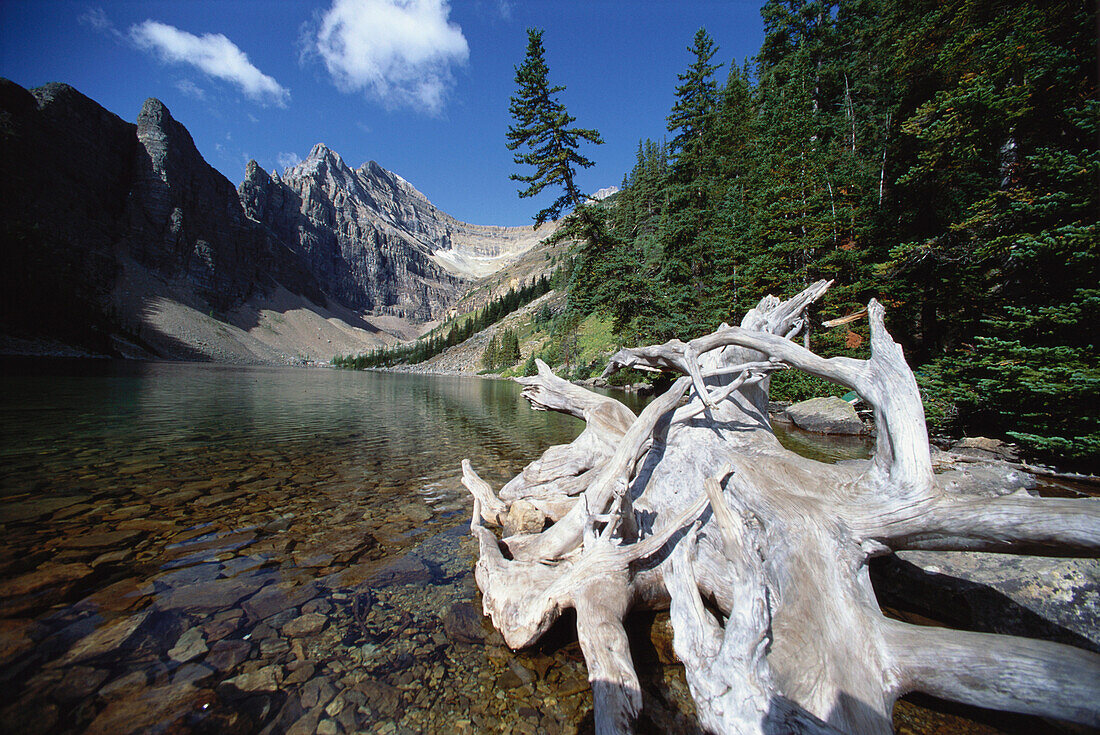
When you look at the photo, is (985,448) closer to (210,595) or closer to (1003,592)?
(1003,592)

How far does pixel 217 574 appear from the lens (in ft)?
14.9

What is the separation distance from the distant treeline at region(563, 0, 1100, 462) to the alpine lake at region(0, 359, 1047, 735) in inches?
418

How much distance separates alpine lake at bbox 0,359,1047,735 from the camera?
9.21ft

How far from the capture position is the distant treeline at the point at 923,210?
8.34 m

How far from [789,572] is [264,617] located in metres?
4.94

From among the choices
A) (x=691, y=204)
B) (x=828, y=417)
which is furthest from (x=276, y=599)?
(x=691, y=204)

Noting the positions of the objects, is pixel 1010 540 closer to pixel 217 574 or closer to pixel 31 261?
pixel 217 574

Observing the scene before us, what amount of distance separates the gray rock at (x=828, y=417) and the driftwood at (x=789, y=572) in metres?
12.1

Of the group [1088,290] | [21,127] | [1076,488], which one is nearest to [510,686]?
[1076,488]

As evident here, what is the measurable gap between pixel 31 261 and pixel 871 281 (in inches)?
4208

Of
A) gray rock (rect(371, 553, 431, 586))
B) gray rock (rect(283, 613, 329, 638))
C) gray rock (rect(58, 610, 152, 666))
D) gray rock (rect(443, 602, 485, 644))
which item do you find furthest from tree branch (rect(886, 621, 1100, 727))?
gray rock (rect(58, 610, 152, 666))

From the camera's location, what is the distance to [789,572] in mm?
2910

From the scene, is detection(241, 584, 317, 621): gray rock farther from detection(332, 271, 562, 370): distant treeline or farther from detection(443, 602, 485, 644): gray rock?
detection(332, 271, 562, 370): distant treeline

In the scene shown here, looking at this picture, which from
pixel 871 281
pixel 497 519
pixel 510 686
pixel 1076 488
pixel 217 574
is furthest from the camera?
pixel 871 281
